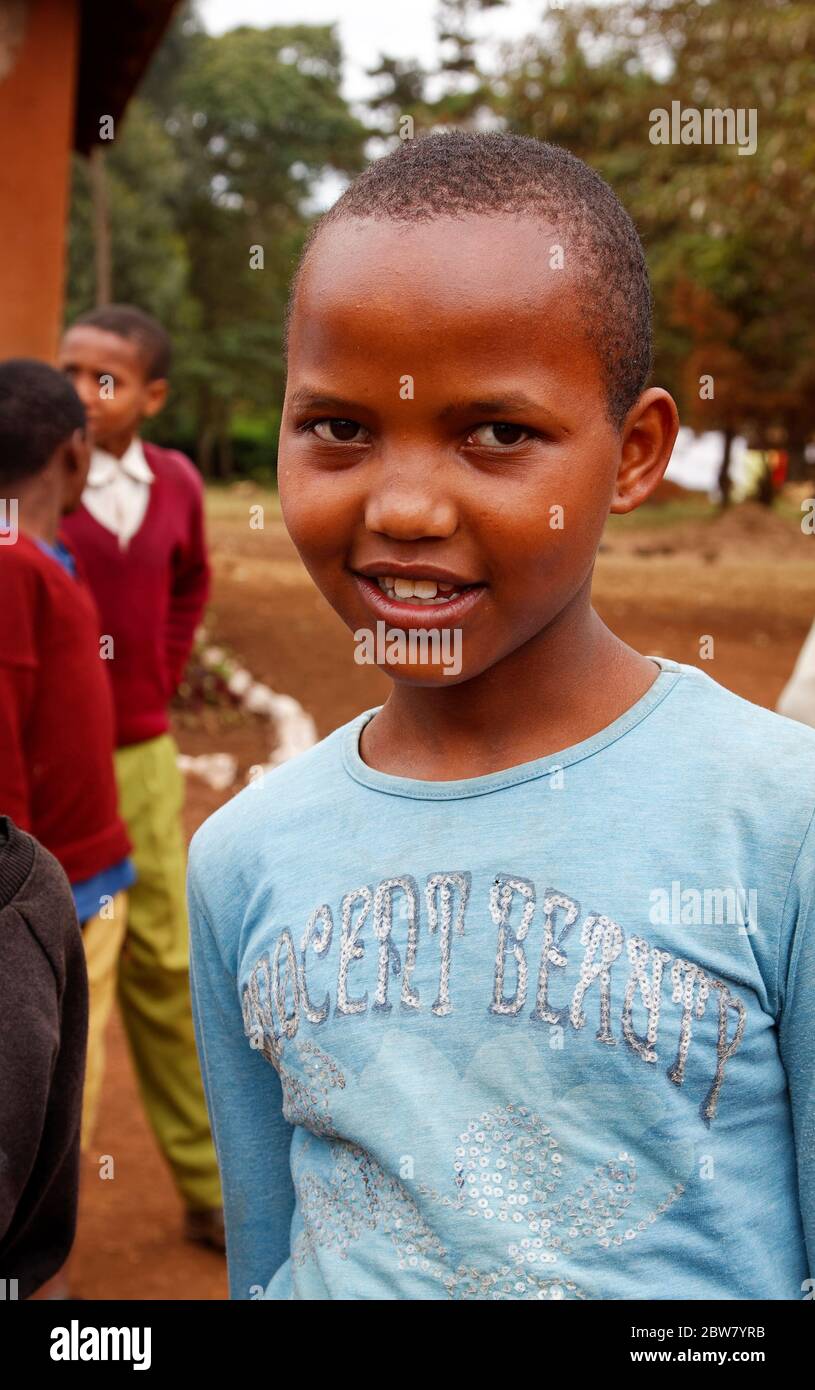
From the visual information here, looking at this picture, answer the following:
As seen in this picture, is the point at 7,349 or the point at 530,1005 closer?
the point at 530,1005

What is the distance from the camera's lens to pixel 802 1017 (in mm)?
1294

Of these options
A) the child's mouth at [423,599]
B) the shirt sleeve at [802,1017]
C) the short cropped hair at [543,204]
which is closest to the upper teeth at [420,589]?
the child's mouth at [423,599]

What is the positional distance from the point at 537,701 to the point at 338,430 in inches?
12.7

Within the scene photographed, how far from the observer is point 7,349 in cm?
560

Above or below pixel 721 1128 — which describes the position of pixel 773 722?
above

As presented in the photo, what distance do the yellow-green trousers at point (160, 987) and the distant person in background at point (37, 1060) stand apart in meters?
2.16

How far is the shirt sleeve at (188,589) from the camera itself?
4.16m

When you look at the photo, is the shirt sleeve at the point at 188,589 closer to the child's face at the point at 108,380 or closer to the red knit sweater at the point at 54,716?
the child's face at the point at 108,380

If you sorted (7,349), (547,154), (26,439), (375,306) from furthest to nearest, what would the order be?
(7,349) < (26,439) < (547,154) < (375,306)

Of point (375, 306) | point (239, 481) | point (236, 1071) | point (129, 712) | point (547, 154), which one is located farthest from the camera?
point (239, 481)

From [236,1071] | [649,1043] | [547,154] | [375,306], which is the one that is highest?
[547,154]
